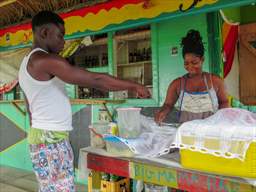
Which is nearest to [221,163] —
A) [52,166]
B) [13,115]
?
[52,166]

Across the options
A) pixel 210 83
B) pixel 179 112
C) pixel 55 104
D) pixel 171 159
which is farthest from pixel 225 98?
pixel 55 104

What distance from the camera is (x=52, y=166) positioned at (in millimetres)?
1707

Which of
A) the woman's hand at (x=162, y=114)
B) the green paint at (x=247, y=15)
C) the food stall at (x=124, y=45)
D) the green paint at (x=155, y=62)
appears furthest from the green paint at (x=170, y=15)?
the green paint at (x=247, y=15)

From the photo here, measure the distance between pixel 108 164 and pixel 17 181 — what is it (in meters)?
3.15

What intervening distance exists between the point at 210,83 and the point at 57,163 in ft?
5.52

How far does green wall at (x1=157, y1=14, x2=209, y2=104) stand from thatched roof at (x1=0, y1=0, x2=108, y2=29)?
2.90 feet

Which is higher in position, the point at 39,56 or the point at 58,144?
the point at 39,56

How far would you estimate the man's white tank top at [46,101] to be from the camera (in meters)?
1.70

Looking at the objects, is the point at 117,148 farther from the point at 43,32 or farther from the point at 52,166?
the point at 43,32

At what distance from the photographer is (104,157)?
1.89 m

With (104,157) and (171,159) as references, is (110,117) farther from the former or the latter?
(171,159)

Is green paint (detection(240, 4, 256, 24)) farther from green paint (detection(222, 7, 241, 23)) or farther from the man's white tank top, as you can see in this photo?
the man's white tank top

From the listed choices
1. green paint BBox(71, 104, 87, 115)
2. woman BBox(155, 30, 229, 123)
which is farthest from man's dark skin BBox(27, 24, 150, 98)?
green paint BBox(71, 104, 87, 115)

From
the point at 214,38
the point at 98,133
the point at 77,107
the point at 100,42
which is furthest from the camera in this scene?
the point at 77,107
